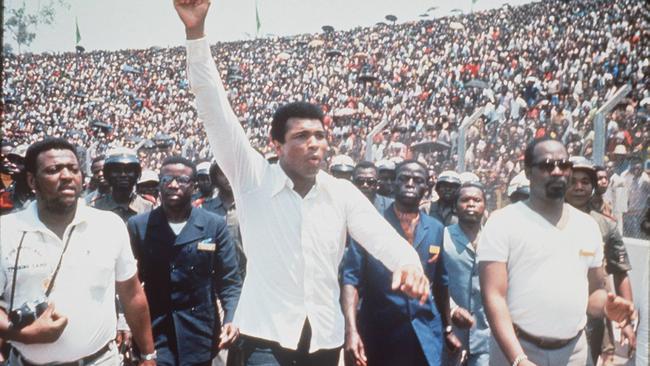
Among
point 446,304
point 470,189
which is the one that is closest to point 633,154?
point 470,189

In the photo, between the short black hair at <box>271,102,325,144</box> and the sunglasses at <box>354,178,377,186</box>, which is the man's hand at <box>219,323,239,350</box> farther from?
the sunglasses at <box>354,178,377,186</box>

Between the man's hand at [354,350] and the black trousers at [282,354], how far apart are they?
2.00 feet

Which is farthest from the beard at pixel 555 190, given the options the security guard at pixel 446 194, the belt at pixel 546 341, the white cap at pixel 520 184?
the security guard at pixel 446 194

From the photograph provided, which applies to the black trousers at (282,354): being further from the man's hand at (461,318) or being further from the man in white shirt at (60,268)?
the man's hand at (461,318)

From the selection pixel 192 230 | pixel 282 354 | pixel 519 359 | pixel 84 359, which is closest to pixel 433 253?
pixel 519 359

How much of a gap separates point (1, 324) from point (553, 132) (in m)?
6.95

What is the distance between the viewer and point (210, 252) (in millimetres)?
3922

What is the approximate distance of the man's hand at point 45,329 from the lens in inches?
102

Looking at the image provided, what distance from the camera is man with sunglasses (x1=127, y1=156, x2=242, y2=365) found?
12.3ft

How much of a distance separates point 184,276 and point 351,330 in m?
1.06

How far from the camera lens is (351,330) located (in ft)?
11.1

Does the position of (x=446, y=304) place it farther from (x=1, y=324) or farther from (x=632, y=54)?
(x=632, y=54)

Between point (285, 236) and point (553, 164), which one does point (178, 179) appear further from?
point (553, 164)

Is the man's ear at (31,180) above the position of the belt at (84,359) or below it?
above
